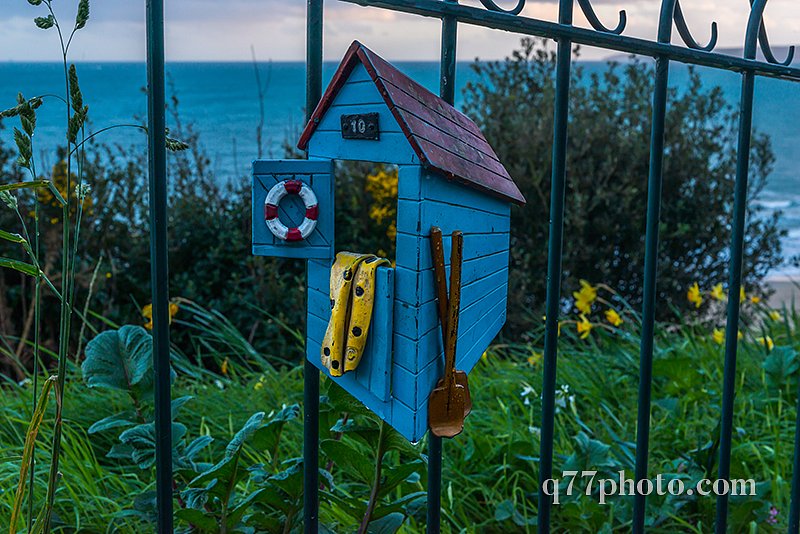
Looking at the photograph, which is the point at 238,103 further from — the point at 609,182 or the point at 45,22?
the point at 45,22

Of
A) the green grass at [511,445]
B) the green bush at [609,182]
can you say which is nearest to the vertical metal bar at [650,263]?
the green grass at [511,445]

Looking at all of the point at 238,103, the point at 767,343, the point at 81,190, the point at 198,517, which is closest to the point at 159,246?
the point at 81,190

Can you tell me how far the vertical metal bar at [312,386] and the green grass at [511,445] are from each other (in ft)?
0.43

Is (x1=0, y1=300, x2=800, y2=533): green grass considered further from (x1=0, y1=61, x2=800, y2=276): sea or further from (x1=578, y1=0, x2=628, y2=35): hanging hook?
(x1=0, y1=61, x2=800, y2=276): sea

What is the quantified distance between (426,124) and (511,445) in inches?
57.0

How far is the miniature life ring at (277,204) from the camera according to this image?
88 cm

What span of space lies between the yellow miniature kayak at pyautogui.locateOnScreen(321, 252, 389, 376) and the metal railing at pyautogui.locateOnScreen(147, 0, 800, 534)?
0.22m

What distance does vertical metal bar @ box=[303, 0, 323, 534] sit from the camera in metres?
1.03

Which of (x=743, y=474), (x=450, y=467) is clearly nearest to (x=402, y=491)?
(x=450, y=467)

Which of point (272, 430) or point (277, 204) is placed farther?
point (272, 430)

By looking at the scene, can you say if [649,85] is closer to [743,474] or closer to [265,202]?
[743,474]

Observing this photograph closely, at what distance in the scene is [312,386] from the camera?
1.11 m

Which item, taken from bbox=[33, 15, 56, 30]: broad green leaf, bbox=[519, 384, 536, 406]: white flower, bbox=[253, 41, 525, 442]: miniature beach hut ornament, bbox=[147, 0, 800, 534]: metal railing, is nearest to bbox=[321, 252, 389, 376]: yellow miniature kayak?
bbox=[253, 41, 525, 442]: miniature beach hut ornament

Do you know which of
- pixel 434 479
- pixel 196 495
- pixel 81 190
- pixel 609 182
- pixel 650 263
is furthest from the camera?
pixel 609 182
